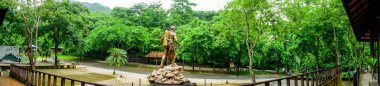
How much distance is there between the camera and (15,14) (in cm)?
2912

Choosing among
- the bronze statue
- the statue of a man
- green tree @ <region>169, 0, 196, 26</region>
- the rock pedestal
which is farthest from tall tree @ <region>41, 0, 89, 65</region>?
green tree @ <region>169, 0, 196, 26</region>

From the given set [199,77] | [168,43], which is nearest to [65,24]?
[199,77]

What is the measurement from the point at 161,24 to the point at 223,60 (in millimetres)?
21986

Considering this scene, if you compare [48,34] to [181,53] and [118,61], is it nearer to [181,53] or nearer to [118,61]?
[118,61]

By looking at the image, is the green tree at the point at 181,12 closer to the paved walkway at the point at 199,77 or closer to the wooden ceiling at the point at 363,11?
the paved walkway at the point at 199,77

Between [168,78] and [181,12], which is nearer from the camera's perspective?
[168,78]

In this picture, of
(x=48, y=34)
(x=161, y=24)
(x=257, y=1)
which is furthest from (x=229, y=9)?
(x=161, y=24)

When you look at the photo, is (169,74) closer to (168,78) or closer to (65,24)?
(168,78)

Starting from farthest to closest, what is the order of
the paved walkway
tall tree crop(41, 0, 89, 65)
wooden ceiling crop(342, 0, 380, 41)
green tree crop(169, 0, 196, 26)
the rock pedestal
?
green tree crop(169, 0, 196, 26) → tall tree crop(41, 0, 89, 65) → the paved walkway → the rock pedestal → wooden ceiling crop(342, 0, 380, 41)

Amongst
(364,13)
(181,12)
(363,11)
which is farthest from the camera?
(181,12)

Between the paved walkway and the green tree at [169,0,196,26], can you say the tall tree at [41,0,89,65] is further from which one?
the green tree at [169,0,196,26]

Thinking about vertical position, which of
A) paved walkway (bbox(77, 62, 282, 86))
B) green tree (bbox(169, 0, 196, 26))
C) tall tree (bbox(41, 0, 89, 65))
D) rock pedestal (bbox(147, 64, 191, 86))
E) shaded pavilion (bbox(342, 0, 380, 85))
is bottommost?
paved walkway (bbox(77, 62, 282, 86))

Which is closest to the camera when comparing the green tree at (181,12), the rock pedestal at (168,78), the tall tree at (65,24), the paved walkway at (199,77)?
the rock pedestal at (168,78)

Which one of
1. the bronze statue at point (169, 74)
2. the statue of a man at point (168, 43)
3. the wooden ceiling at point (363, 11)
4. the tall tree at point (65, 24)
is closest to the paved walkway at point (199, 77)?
the tall tree at point (65, 24)
